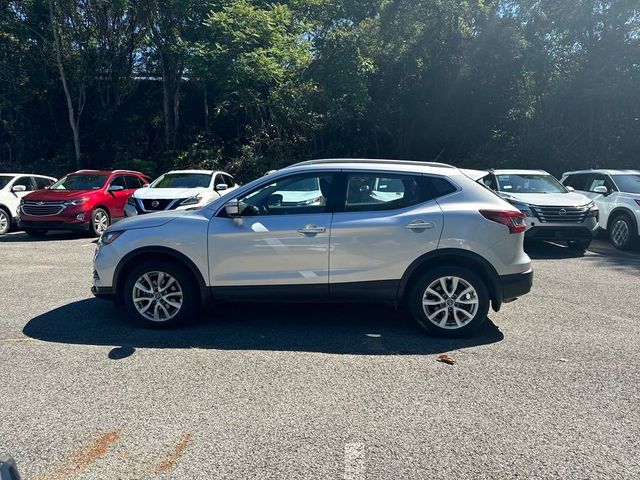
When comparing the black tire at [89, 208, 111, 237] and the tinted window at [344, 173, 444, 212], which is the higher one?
the tinted window at [344, 173, 444, 212]

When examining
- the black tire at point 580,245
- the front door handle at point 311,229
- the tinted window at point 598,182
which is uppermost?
the tinted window at point 598,182

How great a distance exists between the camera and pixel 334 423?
11.8 feet

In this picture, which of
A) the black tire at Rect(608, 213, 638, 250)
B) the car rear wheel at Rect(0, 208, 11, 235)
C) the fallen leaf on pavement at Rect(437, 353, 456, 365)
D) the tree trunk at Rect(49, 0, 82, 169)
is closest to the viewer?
the fallen leaf on pavement at Rect(437, 353, 456, 365)

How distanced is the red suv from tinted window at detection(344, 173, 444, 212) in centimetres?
923

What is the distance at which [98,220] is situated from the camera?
512 inches

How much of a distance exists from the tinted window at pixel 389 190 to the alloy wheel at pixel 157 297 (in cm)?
202

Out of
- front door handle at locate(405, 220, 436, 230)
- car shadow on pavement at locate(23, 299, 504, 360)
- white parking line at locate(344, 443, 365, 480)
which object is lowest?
white parking line at locate(344, 443, 365, 480)

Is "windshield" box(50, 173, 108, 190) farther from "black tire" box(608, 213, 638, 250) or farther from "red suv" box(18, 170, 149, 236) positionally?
"black tire" box(608, 213, 638, 250)

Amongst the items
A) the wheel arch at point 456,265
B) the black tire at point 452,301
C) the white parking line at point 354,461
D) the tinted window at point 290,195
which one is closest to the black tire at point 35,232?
the tinted window at point 290,195

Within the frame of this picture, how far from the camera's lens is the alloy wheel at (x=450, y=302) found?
529 cm

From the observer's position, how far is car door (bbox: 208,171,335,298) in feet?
17.5

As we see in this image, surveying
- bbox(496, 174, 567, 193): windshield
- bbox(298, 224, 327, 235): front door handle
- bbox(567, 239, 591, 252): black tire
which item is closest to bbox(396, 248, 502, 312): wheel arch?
bbox(298, 224, 327, 235): front door handle

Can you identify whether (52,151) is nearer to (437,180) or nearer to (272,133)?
(272,133)

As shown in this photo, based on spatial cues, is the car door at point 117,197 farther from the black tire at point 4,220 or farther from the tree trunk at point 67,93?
the tree trunk at point 67,93
